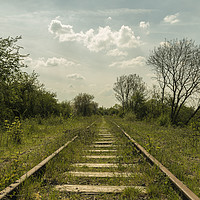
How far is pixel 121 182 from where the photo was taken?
3.21 m

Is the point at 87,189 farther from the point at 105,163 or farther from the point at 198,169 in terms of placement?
the point at 198,169

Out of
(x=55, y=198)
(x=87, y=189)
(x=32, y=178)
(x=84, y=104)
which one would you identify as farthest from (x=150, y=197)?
(x=84, y=104)

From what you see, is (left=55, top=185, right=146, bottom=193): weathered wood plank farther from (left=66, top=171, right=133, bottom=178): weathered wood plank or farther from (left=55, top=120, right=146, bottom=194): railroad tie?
(left=66, top=171, right=133, bottom=178): weathered wood plank

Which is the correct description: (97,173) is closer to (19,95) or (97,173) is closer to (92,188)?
(92,188)

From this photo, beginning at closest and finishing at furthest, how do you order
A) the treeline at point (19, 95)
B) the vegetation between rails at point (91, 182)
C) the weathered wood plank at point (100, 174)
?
1. the vegetation between rails at point (91, 182)
2. the weathered wood plank at point (100, 174)
3. the treeline at point (19, 95)

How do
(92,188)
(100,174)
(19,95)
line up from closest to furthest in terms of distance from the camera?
(92,188), (100,174), (19,95)

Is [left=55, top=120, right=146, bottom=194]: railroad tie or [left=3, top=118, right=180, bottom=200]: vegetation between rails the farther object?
[left=55, top=120, right=146, bottom=194]: railroad tie

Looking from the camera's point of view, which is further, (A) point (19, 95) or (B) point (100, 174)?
(A) point (19, 95)

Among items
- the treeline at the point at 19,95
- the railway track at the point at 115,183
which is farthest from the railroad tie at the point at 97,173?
the treeline at the point at 19,95

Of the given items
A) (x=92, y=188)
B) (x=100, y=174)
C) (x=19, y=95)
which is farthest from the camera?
(x=19, y=95)

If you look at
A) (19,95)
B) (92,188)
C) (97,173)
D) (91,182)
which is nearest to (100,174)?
(97,173)

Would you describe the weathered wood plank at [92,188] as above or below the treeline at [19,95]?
below

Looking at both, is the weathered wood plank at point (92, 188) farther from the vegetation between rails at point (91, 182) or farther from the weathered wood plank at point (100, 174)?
the weathered wood plank at point (100, 174)

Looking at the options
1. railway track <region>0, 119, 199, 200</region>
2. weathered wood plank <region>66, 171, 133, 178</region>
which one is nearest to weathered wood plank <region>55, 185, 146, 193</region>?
railway track <region>0, 119, 199, 200</region>
